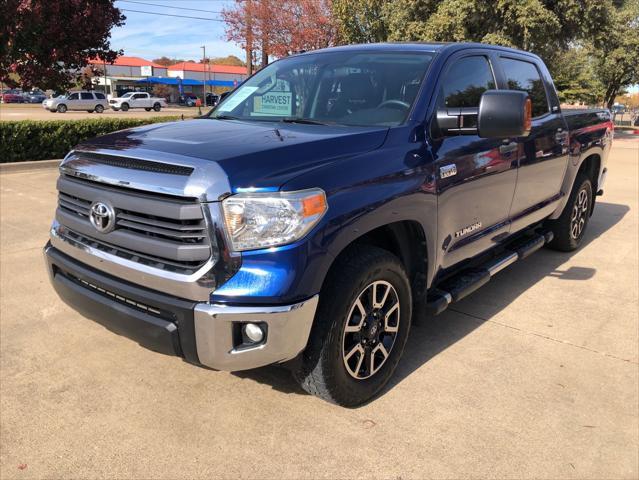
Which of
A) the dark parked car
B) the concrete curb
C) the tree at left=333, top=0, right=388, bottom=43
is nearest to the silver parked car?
the dark parked car

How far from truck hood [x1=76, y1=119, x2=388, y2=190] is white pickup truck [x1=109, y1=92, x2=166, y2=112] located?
1938 inches

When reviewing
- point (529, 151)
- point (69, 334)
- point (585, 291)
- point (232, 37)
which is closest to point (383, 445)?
point (69, 334)

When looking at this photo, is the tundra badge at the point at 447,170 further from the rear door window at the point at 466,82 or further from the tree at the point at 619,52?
the tree at the point at 619,52

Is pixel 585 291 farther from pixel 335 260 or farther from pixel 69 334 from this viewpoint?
pixel 69 334

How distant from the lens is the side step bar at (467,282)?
3.38 metres

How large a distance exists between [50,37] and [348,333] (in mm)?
8262

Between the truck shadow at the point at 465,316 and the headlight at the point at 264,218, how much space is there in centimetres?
116

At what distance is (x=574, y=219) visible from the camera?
5684 millimetres

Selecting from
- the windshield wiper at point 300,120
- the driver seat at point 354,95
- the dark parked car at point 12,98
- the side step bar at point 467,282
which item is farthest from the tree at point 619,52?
the dark parked car at point 12,98

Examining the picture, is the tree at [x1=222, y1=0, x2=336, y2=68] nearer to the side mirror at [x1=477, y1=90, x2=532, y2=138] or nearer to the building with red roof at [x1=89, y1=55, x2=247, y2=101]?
the side mirror at [x1=477, y1=90, x2=532, y2=138]

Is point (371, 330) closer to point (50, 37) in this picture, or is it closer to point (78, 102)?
point (50, 37)

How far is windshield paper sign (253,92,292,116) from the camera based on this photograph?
11.9ft

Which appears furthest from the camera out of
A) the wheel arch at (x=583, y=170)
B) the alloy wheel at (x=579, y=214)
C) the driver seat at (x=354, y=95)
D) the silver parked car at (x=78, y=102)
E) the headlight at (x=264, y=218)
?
the silver parked car at (x=78, y=102)

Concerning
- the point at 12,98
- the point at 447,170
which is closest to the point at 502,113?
the point at 447,170
